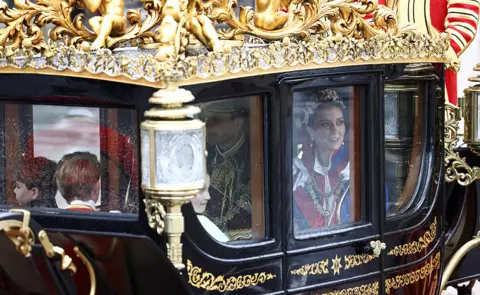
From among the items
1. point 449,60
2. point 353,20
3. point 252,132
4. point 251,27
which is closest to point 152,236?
point 252,132

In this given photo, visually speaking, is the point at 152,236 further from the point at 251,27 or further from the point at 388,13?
the point at 388,13

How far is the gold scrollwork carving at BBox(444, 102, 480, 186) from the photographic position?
4.98 metres

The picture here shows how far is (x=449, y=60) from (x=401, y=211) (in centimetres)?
61

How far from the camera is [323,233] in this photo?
4.22m

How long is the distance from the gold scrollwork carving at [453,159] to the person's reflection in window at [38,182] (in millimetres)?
1697

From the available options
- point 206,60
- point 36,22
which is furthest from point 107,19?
point 206,60

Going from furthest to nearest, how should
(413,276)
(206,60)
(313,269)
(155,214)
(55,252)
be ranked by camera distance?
(413,276) → (313,269) → (206,60) → (155,214) → (55,252)

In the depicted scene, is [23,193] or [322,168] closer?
[23,193]

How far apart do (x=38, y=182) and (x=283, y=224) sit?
2.50 feet

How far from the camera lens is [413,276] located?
4.60 m

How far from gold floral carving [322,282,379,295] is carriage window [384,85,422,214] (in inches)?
10.8

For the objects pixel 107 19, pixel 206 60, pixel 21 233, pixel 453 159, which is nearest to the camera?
pixel 21 233

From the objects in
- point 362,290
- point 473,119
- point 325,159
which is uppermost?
point 473,119

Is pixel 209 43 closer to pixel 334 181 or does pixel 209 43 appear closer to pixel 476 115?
pixel 334 181
